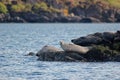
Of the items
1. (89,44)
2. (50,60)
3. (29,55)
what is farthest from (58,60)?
(29,55)

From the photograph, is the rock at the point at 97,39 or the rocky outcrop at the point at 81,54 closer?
the rocky outcrop at the point at 81,54

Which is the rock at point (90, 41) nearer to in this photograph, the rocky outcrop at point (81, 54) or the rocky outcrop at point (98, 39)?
the rocky outcrop at point (98, 39)

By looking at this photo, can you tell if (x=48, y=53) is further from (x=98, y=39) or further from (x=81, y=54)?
(x=98, y=39)

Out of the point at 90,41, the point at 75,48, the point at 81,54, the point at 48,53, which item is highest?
the point at 75,48

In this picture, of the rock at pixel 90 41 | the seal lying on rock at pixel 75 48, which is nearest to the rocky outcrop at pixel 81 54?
the seal lying on rock at pixel 75 48

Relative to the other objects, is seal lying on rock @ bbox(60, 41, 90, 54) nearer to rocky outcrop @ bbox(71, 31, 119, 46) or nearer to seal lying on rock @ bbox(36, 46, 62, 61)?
seal lying on rock @ bbox(36, 46, 62, 61)

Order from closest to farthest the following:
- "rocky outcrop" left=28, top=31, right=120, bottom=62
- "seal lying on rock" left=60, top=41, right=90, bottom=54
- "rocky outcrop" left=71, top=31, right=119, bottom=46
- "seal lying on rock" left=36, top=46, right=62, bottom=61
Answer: "rocky outcrop" left=28, top=31, right=120, bottom=62 < "seal lying on rock" left=60, top=41, right=90, bottom=54 < "seal lying on rock" left=36, top=46, right=62, bottom=61 < "rocky outcrop" left=71, top=31, right=119, bottom=46

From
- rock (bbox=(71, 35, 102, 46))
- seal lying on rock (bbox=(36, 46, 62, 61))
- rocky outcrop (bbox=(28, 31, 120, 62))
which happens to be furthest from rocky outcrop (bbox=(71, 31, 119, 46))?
seal lying on rock (bbox=(36, 46, 62, 61))

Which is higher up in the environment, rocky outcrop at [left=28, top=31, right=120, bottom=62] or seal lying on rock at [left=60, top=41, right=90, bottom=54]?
seal lying on rock at [left=60, top=41, right=90, bottom=54]

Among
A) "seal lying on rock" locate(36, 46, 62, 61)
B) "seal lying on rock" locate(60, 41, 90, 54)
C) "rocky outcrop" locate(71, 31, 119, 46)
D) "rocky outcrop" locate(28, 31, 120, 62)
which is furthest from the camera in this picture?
"rocky outcrop" locate(71, 31, 119, 46)

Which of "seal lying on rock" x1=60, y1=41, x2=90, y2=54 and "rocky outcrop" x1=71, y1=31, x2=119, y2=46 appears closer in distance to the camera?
"seal lying on rock" x1=60, y1=41, x2=90, y2=54

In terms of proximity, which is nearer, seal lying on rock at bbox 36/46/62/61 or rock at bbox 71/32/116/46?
seal lying on rock at bbox 36/46/62/61

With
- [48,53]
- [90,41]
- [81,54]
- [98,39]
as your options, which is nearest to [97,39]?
[98,39]

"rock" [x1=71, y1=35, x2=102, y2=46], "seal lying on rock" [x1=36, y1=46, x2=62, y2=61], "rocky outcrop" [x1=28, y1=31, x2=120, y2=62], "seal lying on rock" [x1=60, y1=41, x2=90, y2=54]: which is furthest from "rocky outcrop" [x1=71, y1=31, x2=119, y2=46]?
"seal lying on rock" [x1=36, y1=46, x2=62, y2=61]
